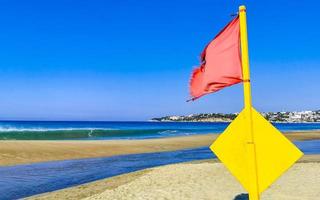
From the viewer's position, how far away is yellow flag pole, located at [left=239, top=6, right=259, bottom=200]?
5.48m

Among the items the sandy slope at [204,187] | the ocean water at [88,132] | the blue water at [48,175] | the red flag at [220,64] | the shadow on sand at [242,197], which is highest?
the red flag at [220,64]

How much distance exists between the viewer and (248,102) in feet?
18.0

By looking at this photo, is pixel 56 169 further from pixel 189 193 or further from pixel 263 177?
pixel 263 177

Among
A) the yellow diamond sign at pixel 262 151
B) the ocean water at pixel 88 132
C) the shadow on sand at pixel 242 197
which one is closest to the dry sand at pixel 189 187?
the shadow on sand at pixel 242 197

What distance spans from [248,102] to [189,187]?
25.0 feet

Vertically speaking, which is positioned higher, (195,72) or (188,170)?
(195,72)

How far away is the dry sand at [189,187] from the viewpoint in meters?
11.4

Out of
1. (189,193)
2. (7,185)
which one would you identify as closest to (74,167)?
(7,185)

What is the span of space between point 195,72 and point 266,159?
5.43 ft

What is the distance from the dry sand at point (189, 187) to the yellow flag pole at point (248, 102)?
557 centimetres

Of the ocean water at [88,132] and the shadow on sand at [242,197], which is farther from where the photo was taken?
the ocean water at [88,132]

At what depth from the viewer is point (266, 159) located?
Answer: 18.1ft

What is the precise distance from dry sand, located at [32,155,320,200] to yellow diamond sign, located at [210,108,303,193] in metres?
5.54

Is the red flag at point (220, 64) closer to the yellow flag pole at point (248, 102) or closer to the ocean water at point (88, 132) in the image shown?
the yellow flag pole at point (248, 102)
